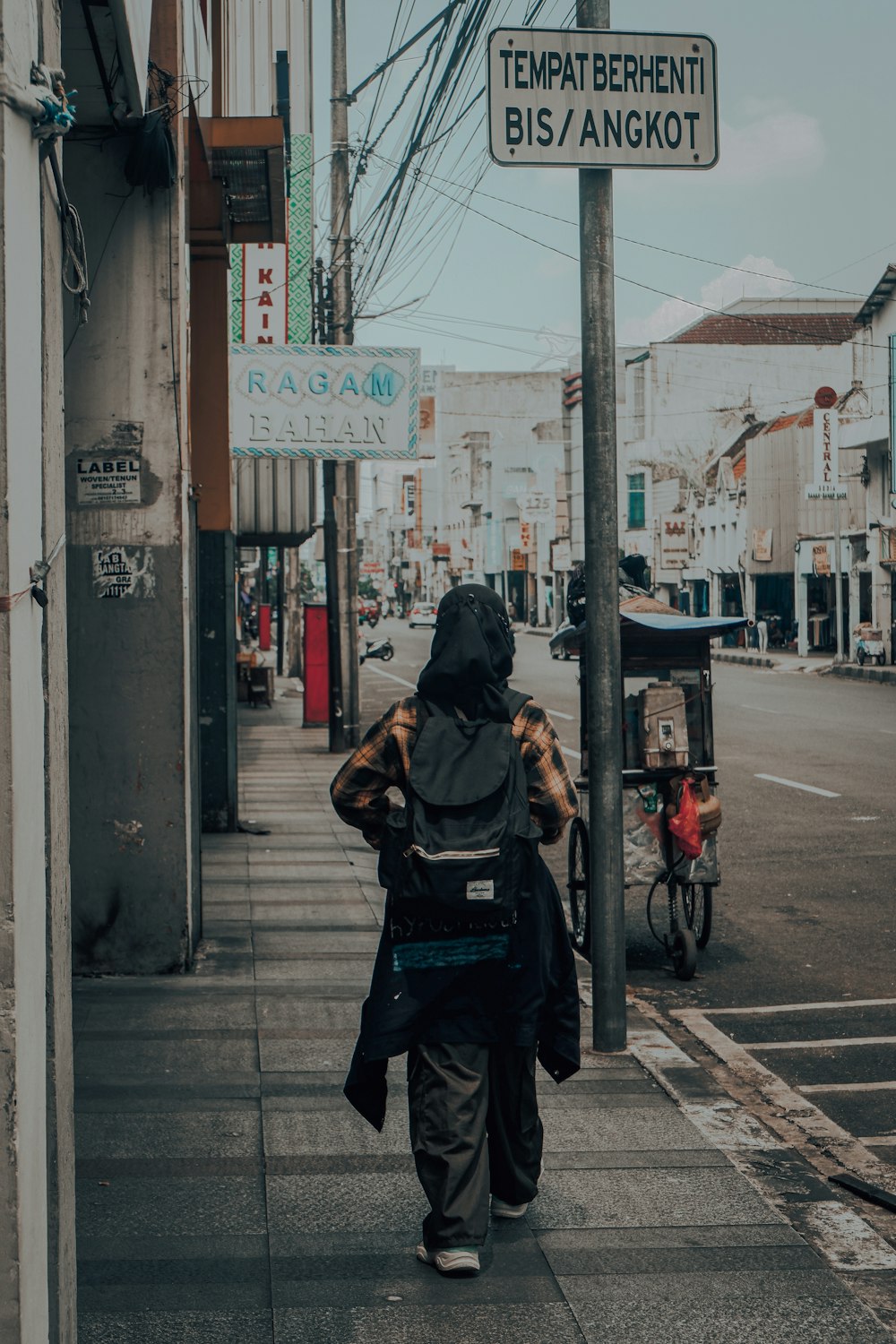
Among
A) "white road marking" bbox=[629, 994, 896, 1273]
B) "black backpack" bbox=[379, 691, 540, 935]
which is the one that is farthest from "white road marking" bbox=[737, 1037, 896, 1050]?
"black backpack" bbox=[379, 691, 540, 935]

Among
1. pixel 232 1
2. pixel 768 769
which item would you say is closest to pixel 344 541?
pixel 768 769

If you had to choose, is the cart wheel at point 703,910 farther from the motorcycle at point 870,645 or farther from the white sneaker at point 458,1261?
the motorcycle at point 870,645

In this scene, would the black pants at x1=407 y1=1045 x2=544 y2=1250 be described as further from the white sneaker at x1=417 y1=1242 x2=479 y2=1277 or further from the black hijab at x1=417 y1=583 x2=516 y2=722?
the black hijab at x1=417 y1=583 x2=516 y2=722

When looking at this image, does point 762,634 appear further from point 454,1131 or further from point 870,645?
point 454,1131

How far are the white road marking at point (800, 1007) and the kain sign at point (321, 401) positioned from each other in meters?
8.60

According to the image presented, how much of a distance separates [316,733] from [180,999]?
Result: 51.6 ft

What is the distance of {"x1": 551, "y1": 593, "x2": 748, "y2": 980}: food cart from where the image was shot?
7.91 m

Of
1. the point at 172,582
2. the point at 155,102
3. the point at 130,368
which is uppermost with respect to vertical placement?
the point at 155,102

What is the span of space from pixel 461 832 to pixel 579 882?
4.46 meters

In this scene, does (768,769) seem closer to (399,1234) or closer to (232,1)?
(232,1)

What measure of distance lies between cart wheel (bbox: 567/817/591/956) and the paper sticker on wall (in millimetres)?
2622

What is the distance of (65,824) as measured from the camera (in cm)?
275

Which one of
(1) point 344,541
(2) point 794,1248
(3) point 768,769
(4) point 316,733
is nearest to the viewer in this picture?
(2) point 794,1248

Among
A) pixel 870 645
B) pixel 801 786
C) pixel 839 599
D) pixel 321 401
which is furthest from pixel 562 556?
pixel 321 401
